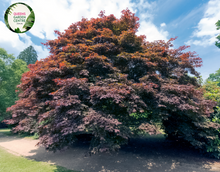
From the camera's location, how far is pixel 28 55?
132 feet

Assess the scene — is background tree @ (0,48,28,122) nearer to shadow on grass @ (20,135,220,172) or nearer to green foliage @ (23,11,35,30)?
shadow on grass @ (20,135,220,172)

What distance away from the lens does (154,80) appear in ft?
22.4

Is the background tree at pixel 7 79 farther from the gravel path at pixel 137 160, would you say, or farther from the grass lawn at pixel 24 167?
the grass lawn at pixel 24 167

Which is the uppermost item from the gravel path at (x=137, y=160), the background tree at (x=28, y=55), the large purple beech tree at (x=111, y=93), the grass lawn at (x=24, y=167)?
the background tree at (x=28, y=55)

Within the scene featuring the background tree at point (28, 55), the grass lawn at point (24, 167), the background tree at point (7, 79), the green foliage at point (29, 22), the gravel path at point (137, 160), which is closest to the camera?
the green foliage at point (29, 22)

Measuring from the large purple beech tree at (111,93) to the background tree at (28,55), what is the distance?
3802 cm

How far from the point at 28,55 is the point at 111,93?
151 ft

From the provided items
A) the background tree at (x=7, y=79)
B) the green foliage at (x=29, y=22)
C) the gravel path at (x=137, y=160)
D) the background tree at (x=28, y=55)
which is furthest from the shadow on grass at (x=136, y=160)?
the background tree at (x=28, y=55)

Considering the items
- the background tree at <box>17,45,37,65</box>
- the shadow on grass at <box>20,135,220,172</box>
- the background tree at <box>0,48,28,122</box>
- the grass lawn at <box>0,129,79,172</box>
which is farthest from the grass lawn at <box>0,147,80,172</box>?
the background tree at <box>17,45,37,65</box>

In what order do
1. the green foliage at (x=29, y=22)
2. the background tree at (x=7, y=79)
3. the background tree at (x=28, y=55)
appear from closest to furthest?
1. the green foliage at (x=29, y=22)
2. the background tree at (x=7, y=79)
3. the background tree at (x=28, y=55)

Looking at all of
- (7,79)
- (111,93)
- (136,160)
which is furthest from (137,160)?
(7,79)

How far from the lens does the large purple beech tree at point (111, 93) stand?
529 centimetres

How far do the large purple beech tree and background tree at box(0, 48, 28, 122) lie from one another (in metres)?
7.74

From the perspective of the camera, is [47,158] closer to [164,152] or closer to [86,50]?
[86,50]
